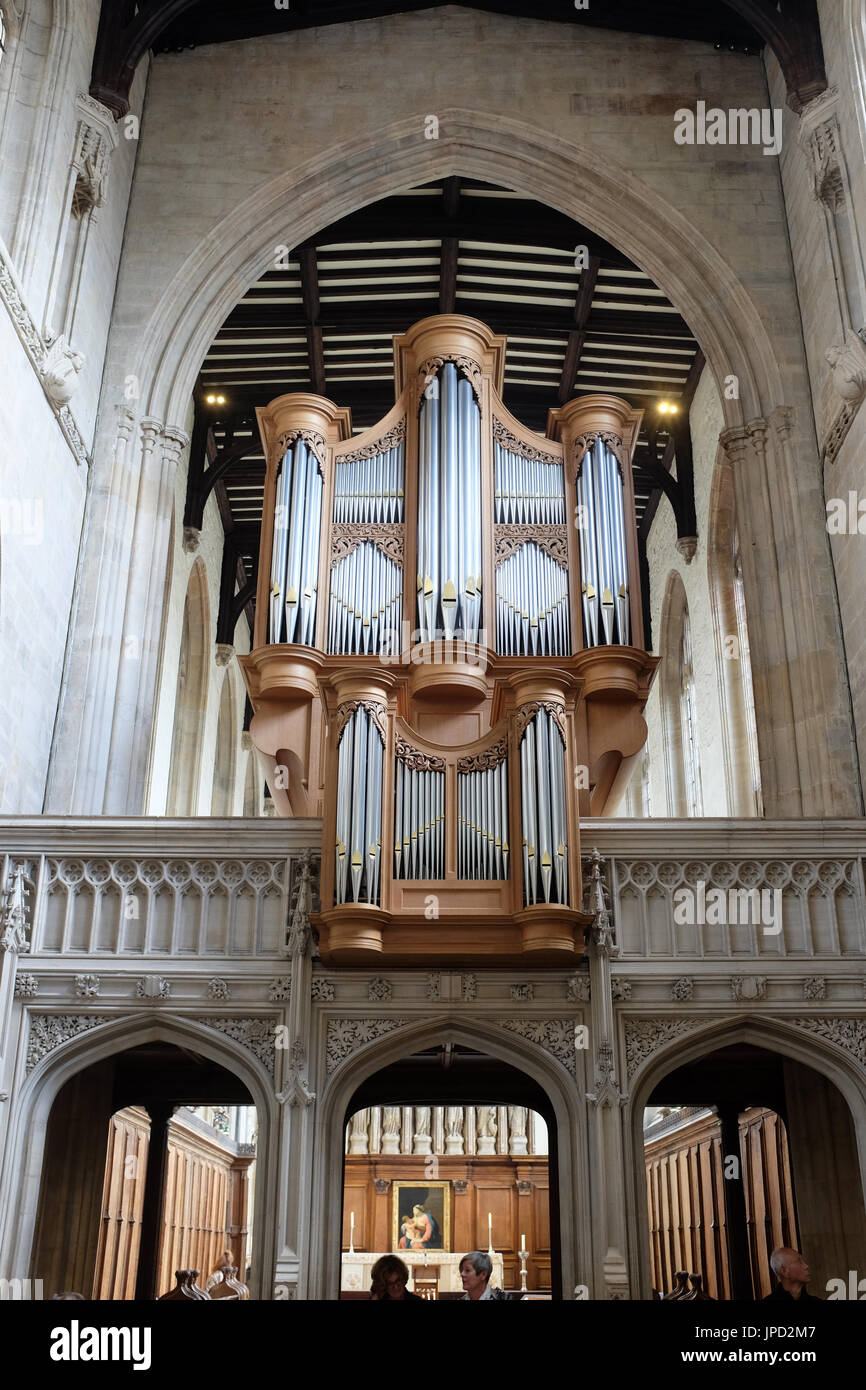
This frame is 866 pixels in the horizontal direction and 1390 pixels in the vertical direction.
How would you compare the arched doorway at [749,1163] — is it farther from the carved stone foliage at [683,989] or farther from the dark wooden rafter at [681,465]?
the dark wooden rafter at [681,465]

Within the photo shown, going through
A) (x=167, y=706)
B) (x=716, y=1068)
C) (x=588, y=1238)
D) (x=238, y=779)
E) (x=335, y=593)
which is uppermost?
(x=238, y=779)

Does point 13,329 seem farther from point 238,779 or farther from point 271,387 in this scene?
point 238,779

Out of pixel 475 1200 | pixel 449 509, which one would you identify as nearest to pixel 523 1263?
pixel 475 1200

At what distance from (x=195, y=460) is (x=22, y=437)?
846cm

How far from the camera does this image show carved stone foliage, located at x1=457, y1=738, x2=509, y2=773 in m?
10.6

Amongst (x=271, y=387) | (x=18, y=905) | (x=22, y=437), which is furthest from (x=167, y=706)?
(x=18, y=905)

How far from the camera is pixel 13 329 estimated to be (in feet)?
38.7

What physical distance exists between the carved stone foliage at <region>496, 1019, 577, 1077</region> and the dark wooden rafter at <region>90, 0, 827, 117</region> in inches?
382

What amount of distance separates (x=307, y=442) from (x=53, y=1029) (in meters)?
7.34

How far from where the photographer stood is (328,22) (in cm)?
1672

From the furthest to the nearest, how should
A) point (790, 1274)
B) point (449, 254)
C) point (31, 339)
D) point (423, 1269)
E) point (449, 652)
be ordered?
point (449, 254) < point (423, 1269) < point (449, 652) < point (31, 339) < point (790, 1274)

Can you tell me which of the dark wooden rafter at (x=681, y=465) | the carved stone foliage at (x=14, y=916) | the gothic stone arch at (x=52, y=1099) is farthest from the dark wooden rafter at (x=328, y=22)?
the gothic stone arch at (x=52, y=1099)

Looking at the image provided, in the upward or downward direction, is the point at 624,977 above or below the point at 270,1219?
above

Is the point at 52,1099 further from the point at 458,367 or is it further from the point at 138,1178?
the point at 458,367
